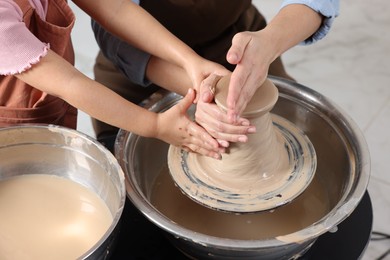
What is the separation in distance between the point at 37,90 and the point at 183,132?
0.30 m

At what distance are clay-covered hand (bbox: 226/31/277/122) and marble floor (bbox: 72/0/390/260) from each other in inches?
37.7

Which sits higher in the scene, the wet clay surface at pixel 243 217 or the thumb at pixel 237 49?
the thumb at pixel 237 49

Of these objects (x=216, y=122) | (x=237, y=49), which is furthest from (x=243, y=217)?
Answer: (x=237, y=49)

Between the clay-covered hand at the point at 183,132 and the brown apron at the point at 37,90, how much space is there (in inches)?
9.2

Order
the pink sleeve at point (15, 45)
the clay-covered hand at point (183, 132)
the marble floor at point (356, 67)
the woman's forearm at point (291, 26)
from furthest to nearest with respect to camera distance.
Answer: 1. the marble floor at point (356, 67)
2. the woman's forearm at point (291, 26)
3. the clay-covered hand at point (183, 132)
4. the pink sleeve at point (15, 45)

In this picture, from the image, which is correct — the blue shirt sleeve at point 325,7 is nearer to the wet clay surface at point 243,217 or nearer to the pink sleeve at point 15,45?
the wet clay surface at point 243,217

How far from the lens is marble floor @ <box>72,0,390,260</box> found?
6.48 feet

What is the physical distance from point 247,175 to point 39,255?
39 centimetres

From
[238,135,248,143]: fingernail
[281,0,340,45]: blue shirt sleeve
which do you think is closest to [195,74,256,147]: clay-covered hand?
[238,135,248,143]: fingernail

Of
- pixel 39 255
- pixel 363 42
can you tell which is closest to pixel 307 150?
pixel 39 255

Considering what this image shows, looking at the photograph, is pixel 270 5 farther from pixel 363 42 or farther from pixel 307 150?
pixel 307 150

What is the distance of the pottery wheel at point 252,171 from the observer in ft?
3.20

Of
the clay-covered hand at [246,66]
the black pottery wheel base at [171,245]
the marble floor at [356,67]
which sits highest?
the clay-covered hand at [246,66]

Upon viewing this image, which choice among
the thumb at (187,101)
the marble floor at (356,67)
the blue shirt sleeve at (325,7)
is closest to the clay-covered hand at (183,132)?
the thumb at (187,101)
